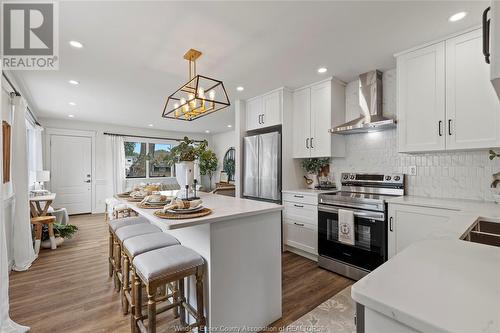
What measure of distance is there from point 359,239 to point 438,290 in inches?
86.6

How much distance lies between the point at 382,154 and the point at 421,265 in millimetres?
2667

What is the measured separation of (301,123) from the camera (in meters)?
3.65

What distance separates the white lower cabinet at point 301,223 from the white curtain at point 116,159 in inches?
207

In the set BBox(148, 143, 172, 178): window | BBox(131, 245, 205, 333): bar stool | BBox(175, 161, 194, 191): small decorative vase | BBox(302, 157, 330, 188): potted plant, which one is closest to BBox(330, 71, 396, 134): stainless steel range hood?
BBox(302, 157, 330, 188): potted plant

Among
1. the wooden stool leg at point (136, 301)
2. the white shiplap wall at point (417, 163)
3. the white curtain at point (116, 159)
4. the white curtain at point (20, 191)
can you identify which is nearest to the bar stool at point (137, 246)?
the wooden stool leg at point (136, 301)

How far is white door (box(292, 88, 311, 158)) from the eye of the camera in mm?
3533

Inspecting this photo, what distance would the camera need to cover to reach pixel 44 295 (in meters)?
2.35

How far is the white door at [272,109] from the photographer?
368 cm

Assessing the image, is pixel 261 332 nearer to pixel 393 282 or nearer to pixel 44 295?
pixel 393 282

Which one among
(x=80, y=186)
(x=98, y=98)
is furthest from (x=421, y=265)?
(x=80, y=186)

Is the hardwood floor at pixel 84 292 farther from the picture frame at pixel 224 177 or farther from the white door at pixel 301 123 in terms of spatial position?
the picture frame at pixel 224 177

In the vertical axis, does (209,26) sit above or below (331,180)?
above

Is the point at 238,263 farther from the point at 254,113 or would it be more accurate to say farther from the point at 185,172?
the point at 254,113

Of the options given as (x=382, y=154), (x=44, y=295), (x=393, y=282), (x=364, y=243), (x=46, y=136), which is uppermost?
(x=46, y=136)
